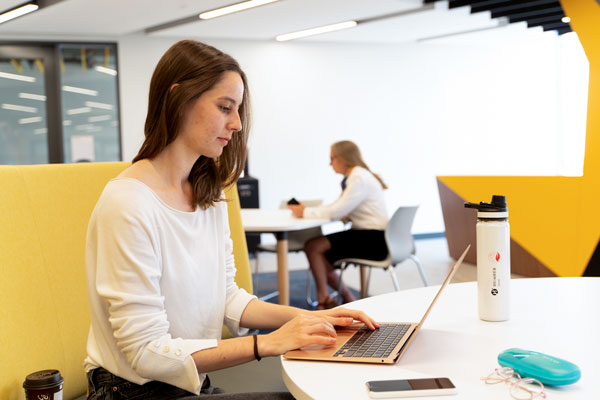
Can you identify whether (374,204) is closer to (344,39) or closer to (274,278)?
(274,278)

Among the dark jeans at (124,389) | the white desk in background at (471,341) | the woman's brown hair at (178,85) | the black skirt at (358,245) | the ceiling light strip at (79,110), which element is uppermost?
the ceiling light strip at (79,110)

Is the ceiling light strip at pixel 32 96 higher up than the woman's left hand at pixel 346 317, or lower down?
higher up

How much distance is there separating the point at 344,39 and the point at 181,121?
7.30 metres

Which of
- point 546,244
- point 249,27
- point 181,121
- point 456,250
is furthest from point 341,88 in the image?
point 181,121

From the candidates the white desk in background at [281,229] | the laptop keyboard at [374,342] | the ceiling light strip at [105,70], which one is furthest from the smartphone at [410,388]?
the ceiling light strip at [105,70]

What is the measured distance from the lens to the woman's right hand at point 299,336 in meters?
1.07

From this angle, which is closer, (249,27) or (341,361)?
(341,361)

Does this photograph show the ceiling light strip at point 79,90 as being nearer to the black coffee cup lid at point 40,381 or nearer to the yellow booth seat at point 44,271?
the yellow booth seat at point 44,271

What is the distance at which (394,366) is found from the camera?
0.96m

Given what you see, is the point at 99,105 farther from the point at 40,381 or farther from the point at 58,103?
the point at 40,381

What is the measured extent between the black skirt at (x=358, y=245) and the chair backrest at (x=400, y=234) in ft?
0.39

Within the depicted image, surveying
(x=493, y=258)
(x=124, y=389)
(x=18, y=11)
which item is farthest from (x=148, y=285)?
(x=18, y=11)

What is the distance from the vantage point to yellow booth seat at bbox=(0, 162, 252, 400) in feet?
4.24

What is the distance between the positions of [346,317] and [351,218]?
3.20m
